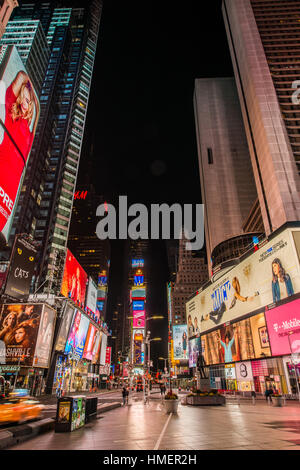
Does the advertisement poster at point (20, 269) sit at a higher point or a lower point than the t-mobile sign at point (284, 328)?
higher

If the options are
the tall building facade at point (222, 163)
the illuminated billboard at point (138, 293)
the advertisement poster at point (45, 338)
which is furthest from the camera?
the illuminated billboard at point (138, 293)

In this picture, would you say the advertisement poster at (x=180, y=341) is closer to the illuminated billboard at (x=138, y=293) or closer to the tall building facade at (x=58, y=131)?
the illuminated billboard at (x=138, y=293)

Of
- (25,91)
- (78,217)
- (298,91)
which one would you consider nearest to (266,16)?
(298,91)

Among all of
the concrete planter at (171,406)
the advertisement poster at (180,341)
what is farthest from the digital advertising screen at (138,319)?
the concrete planter at (171,406)

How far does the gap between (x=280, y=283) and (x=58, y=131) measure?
97.0 meters

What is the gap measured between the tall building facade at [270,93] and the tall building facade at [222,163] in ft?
125

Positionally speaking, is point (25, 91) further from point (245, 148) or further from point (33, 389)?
point (245, 148)

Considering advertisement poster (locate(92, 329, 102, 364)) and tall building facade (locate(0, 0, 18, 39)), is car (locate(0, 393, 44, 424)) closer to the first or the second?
tall building facade (locate(0, 0, 18, 39))

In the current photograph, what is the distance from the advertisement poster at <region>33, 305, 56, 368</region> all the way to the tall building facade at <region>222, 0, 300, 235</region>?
→ 4708 cm

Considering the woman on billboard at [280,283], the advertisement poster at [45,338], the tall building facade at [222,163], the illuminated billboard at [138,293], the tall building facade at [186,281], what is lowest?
the advertisement poster at [45,338]

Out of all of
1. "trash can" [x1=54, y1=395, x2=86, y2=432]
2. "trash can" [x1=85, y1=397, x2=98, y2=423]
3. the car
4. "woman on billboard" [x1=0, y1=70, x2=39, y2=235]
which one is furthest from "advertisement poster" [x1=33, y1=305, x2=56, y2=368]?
"trash can" [x1=54, y1=395, x2=86, y2=432]

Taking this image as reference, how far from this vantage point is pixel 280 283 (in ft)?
126

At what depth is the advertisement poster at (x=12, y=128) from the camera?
25219 mm
